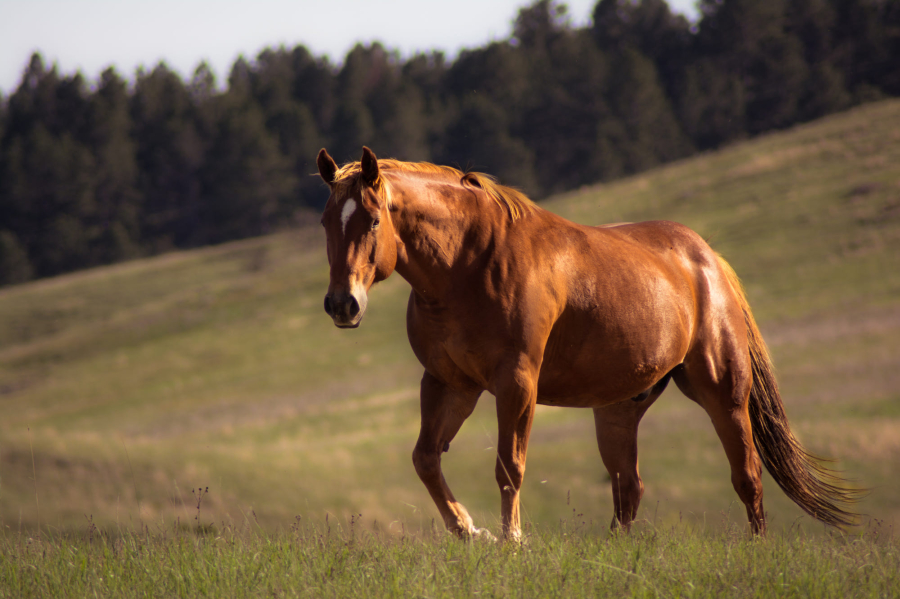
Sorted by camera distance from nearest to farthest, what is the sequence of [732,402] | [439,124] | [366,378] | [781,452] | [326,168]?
[326,168] → [732,402] → [781,452] → [366,378] → [439,124]

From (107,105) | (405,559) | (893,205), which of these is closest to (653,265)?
(405,559)

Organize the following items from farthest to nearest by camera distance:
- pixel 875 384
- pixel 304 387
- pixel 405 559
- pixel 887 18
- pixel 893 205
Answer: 1. pixel 887 18
2. pixel 893 205
3. pixel 304 387
4. pixel 875 384
5. pixel 405 559

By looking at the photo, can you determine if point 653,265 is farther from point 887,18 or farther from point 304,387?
point 887,18

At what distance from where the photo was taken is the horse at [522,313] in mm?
4809

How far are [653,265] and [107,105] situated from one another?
309 ft

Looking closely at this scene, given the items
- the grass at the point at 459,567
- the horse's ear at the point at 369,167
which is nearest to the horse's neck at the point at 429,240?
the horse's ear at the point at 369,167

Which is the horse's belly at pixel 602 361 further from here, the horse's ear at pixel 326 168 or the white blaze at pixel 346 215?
the horse's ear at pixel 326 168

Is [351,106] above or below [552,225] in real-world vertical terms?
above

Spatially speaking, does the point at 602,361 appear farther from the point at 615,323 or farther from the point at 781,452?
the point at 781,452

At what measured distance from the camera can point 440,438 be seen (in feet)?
17.4

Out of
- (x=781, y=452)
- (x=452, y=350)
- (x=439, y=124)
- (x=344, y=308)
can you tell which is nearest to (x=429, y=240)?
(x=452, y=350)

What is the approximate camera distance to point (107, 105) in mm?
89750

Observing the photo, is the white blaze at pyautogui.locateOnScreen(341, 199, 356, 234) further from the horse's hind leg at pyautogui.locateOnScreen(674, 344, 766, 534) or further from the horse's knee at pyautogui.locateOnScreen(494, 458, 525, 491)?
the horse's hind leg at pyautogui.locateOnScreen(674, 344, 766, 534)

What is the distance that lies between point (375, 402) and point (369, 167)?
97.2 feet
